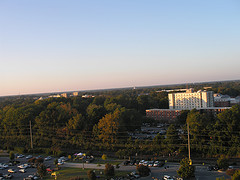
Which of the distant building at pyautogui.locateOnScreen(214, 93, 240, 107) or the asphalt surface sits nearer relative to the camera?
the asphalt surface

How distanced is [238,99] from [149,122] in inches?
922

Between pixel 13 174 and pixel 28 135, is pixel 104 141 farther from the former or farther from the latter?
pixel 28 135

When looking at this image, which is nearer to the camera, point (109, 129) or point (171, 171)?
point (171, 171)

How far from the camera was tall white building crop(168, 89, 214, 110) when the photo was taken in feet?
142

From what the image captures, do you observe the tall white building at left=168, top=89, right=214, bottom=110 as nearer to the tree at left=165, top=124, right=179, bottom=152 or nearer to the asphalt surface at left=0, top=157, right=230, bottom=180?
the tree at left=165, top=124, right=179, bottom=152

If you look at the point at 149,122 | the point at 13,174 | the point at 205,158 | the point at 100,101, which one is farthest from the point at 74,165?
the point at 100,101

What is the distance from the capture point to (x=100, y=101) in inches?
1989

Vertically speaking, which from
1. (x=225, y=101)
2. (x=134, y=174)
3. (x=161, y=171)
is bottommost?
(x=161, y=171)

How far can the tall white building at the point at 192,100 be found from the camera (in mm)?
43312

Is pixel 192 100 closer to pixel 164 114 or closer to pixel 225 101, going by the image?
pixel 225 101

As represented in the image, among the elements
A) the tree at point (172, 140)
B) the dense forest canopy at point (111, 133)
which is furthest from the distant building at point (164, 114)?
the tree at point (172, 140)

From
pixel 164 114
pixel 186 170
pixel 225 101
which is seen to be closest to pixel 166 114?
pixel 164 114

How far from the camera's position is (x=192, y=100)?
45.3 m

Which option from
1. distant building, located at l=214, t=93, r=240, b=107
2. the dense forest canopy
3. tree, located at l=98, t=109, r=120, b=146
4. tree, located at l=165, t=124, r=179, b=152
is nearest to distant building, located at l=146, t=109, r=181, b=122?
the dense forest canopy
